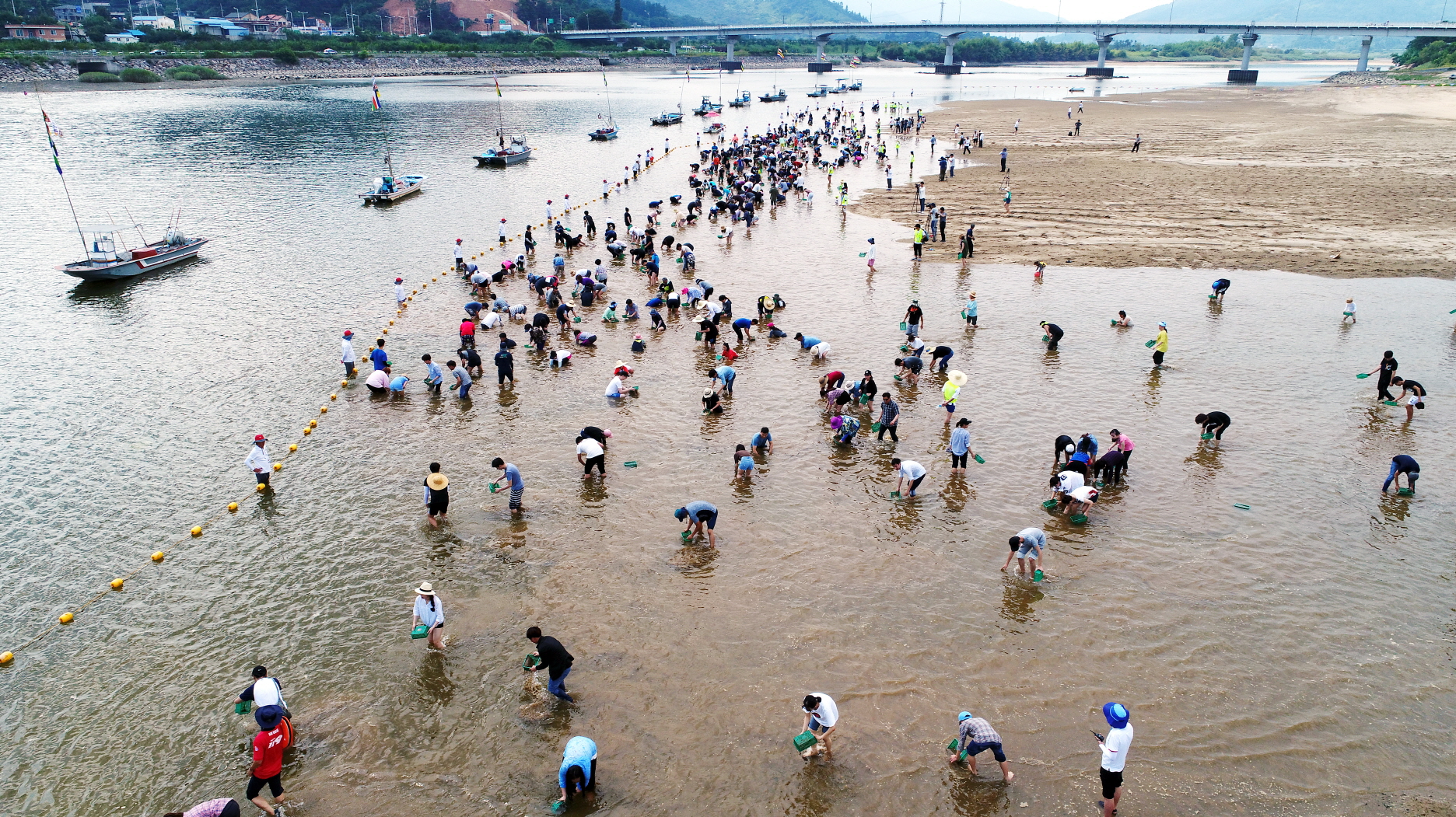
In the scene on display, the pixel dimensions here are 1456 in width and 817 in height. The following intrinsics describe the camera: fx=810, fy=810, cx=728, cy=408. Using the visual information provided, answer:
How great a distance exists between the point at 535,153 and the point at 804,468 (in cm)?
5600

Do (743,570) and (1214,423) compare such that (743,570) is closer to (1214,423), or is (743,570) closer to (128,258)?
(1214,423)

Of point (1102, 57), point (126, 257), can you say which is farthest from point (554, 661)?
point (1102, 57)

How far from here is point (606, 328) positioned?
86.8 feet

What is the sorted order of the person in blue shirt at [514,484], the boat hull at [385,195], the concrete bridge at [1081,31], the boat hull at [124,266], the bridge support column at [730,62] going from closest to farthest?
the person in blue shirt at [514,484], the boat hull at [124,266], the boat hull at [385,195], the concrete bridge at [1081,31], the bridge support column at [730,62]

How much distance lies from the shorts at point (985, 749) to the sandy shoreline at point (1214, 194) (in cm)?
2670

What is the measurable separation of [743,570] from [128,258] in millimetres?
31381

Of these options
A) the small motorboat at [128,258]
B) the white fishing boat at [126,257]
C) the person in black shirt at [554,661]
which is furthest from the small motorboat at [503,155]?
the person in black shirt at [554,661]

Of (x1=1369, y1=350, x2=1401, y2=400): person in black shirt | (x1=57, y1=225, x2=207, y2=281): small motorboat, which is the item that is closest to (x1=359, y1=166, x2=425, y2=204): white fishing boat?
(x1=57, y1=225, x2=207, y2=281): small motorboat

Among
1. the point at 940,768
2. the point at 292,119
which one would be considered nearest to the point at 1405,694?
the point at 940,768

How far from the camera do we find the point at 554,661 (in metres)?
10.9

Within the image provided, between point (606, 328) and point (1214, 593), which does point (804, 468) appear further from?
point (606, 328)

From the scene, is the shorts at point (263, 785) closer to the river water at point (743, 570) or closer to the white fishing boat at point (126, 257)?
the river water at point (743, 570)

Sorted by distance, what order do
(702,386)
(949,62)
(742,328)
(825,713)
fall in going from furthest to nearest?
(949,62)
(742,328)
(702,386)
(825,713)

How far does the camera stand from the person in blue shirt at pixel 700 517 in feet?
47.2
